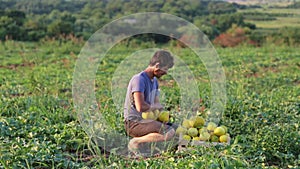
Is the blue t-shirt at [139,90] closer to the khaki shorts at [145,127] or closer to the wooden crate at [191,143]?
the khaki shorts at [145,127]

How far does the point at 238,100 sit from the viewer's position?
595cm

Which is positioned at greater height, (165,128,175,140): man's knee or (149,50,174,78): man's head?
(149,50,174,78): man's head

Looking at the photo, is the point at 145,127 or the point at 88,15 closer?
the point at 145,127

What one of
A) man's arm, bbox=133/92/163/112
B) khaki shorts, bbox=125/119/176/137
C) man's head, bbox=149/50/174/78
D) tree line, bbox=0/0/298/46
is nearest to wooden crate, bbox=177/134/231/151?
khaki shorts, bbox=125/119/176/137

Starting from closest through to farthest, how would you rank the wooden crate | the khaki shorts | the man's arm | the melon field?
1. the melon field
2. the wooden crate
3. the man's arm
4. the khaki shorts

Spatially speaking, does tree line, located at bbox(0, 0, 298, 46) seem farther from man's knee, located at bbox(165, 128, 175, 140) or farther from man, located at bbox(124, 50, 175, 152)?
man's knee, located at bbox(165, 128, 175, 140)

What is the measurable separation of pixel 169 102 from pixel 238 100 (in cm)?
96

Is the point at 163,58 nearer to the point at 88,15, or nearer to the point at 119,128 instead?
the point at 119,128

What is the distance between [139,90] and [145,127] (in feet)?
1.33

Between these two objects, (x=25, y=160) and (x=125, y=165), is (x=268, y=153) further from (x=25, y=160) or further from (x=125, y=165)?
(x=25, y=160)

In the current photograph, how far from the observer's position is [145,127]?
4.36 metres

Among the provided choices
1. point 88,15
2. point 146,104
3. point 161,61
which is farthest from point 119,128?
point 88,15

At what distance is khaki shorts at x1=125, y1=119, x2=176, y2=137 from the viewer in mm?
4352

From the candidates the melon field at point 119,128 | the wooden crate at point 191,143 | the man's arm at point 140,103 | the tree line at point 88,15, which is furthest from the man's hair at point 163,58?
the tree line at point 88,15
